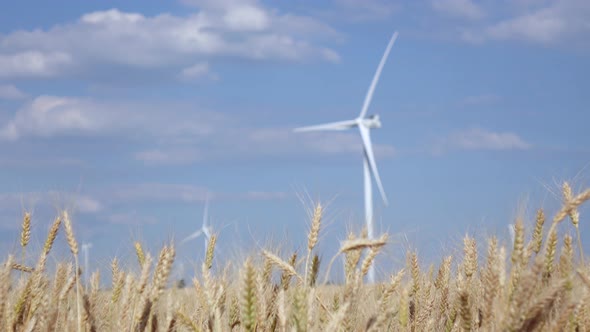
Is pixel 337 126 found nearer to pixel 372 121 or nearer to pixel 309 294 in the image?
pixel 372 121

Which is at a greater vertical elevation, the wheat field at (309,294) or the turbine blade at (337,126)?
the turbine blade at (337,126)

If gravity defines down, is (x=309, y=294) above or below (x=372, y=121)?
below

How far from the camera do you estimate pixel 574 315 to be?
508 cm

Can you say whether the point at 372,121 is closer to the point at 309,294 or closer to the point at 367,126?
the point at 367,126

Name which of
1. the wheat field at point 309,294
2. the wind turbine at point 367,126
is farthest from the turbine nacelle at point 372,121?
the wheat field at point 309,294

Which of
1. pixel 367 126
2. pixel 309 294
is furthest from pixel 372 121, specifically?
pixel 309 294

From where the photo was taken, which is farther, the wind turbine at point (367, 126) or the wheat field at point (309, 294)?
the wind turbine at point (367, 126)

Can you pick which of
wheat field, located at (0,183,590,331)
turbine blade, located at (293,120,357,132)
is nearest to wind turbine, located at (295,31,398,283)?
turbine blade, located at (293,120,357,132)

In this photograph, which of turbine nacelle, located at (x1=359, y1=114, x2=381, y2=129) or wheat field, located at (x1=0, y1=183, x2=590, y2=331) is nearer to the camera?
wheat field, located at (x1=0, y1=183, x2=590, y2=331)

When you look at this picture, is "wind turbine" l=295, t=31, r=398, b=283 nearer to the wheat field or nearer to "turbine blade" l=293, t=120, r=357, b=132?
"turbine blade" l=293, t=120, r=357, b=132

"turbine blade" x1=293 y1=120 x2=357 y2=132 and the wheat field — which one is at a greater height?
"turbine blade" x1=293 y1=120 x2=357 y2=132

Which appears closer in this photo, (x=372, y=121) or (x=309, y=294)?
(x=309, y=294)

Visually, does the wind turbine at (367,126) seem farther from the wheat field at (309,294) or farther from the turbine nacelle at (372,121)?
the wheat field at (309,294)

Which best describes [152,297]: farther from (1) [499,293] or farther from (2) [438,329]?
(2) [438,329]
